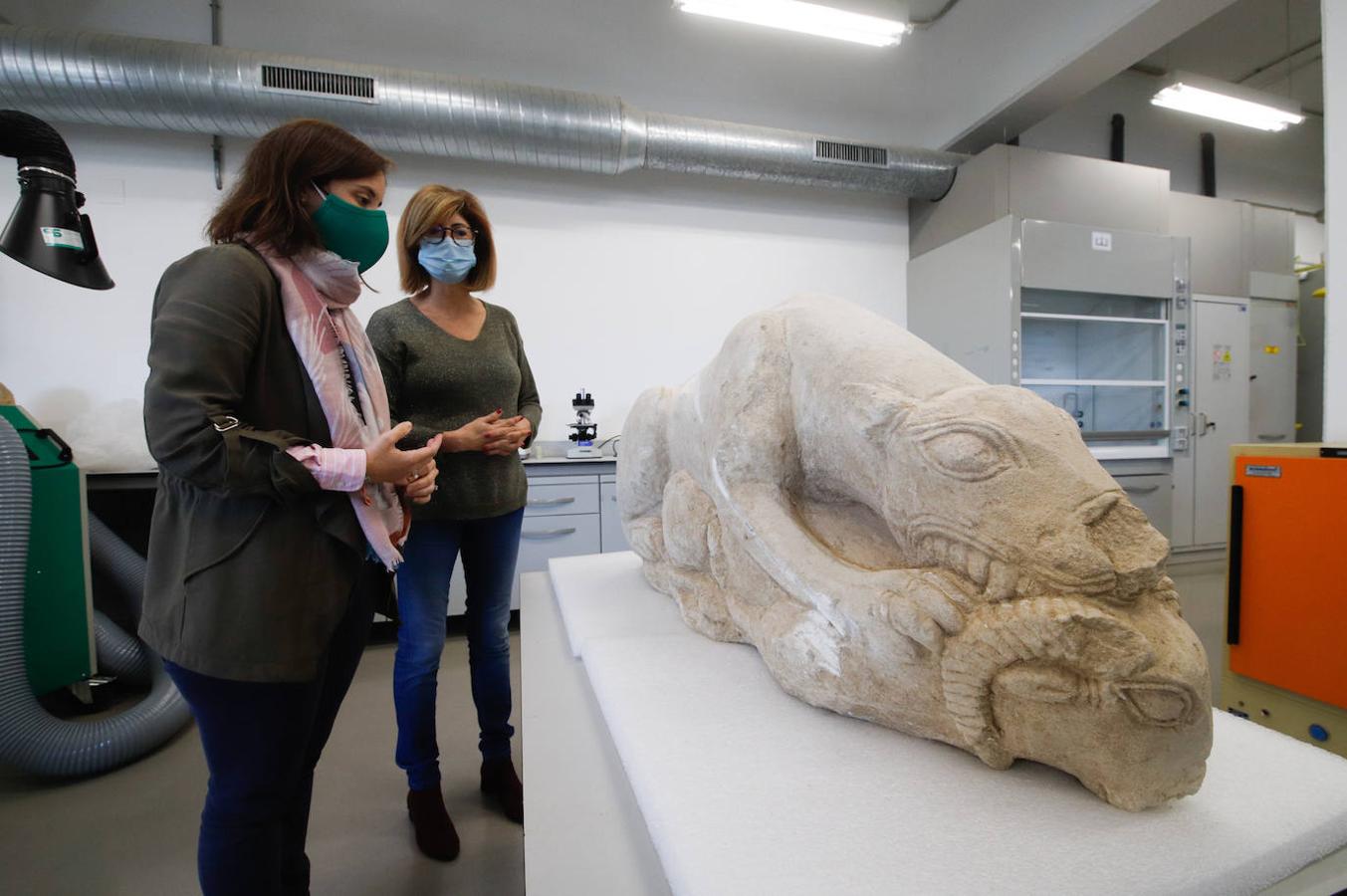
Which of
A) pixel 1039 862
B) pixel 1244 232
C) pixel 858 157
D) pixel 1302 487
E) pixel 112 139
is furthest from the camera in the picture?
pixel 1244 232

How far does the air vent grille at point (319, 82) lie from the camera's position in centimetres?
289

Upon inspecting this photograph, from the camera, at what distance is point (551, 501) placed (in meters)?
3.15

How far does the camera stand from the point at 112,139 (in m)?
3.19

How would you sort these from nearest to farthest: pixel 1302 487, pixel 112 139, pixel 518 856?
pixel 518 856
pixel 1302 487
pixel 112 139

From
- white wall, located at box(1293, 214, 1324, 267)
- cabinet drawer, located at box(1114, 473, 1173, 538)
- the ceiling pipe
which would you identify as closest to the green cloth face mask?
cabinet drawer, located at box(1114, 473, 1173, 538)

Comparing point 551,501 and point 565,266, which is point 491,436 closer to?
point 551,501

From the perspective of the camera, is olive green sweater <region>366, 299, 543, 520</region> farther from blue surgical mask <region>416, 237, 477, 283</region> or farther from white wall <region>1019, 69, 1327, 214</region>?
white wall <region>1019, 69, 1327, 214</region>

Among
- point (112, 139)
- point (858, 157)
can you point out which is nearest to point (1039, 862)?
point (858, 157)

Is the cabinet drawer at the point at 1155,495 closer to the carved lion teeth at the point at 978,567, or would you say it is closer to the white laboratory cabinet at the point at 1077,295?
the white laboratory cabinet at the point at 1077,295

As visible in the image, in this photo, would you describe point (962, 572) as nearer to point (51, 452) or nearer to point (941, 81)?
point (51, 452)

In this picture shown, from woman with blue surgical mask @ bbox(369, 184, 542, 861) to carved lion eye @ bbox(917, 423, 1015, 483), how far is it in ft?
3.00

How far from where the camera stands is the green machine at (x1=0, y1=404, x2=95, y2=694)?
2.18m

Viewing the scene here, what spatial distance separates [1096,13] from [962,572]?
152 inches

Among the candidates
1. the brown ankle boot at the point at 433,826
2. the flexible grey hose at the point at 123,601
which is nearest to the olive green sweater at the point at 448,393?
the brown ankle boot at the point at 433,826
